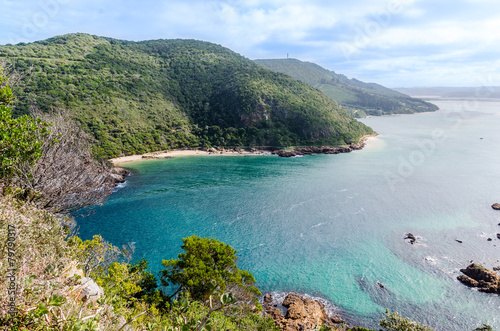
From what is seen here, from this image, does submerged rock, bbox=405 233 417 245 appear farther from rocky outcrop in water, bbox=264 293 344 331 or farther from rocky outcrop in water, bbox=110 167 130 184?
rocky outcrop in water, bbox=110 167 130 184

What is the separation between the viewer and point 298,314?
26.4 m

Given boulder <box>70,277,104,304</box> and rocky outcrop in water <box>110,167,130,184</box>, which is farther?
rocky outcrop in water <box>110,167,130,184</box>

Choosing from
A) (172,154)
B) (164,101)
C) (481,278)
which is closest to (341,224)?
(481,278)

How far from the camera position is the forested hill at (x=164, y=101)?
287 ft

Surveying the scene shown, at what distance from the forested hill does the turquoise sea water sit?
22364 millimetres

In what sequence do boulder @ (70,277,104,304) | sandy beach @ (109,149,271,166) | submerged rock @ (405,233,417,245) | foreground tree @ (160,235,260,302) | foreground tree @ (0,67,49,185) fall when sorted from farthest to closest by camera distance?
1. sandy beach @ (109,149,271,166)
2. submerged rock @ (405,233,417,245)
3. foreground tree @ (160,235,260,302)
4. foreground tree @ (0,67,49,185)
5. boulder @ (70,277,104,304)

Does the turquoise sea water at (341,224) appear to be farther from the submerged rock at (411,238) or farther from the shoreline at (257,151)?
the shoreline at (257,151)

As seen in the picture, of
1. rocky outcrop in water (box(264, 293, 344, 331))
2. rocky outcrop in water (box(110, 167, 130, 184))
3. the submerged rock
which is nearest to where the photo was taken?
rocky outcrop in water (box(264, 293, 344, 331))

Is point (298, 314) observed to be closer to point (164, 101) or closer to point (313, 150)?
point (313, 150)

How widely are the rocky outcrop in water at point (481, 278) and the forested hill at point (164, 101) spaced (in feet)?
248

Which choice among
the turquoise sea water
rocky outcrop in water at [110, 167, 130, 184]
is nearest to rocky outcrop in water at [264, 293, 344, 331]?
the turquoise sea water

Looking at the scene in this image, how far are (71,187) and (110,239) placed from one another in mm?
25783

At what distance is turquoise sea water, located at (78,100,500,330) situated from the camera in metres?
30.1

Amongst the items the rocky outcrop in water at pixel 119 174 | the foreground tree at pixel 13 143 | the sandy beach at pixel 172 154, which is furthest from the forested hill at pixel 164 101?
the foreground tree at pixel 13 143
